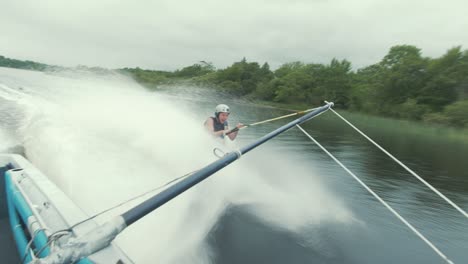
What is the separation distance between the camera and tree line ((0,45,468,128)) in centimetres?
4322

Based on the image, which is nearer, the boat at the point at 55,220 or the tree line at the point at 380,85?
the boat at the point at 55,220

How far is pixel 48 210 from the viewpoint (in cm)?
243

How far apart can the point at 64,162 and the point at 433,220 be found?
832 centimetres

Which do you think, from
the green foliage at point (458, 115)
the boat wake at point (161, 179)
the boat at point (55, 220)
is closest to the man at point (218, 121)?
the boat wake at point (161, 179)

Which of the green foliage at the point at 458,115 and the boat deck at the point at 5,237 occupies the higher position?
the green foliage at the point at 458,115

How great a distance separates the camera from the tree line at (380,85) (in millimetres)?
43219

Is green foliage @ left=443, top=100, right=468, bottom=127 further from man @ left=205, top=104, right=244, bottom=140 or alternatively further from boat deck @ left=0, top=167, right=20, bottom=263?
boat deck @ left=0, top=167, right=20, bottom=263

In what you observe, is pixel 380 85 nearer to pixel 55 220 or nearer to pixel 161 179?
pixel 161 179

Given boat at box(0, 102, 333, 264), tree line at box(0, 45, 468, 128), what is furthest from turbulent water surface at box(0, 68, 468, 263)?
tree line at box(0, 45, 468, 128)

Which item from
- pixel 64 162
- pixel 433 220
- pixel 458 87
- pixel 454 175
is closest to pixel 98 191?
pixel 64 162

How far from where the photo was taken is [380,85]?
177ft

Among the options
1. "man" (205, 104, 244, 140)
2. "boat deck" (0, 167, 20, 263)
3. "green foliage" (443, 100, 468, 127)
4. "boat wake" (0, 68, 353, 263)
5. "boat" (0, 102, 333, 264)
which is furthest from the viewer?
"green foliage" (443, 100, 468, 127)

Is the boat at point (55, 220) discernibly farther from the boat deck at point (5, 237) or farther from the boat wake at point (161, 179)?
the boat wake at point (161, 179)

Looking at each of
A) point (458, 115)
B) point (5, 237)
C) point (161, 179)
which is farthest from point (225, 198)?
point (458, 115)
